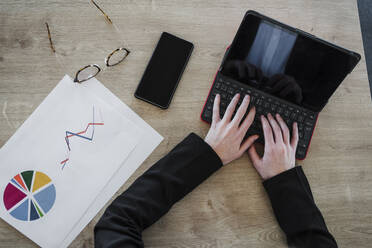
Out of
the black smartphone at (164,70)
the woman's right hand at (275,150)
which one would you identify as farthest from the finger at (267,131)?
the black smartphone at (164,70)

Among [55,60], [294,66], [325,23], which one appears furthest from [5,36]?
[325,23]

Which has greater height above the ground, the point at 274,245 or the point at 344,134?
the point at 344,134

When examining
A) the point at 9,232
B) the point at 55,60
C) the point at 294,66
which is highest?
the point at 294,66

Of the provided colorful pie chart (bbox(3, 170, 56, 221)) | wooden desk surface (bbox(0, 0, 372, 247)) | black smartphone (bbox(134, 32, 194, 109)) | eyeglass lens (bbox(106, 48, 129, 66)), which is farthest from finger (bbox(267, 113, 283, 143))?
colorful pie chart (bbox(3, 170, 56, 221))

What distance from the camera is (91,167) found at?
748mm

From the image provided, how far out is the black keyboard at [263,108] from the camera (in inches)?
29.9

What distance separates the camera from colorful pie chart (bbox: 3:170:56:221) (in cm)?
72

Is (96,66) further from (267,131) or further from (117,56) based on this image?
(267,131)

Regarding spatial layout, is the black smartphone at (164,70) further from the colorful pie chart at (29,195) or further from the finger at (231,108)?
the colorful pie chart at (29,195)

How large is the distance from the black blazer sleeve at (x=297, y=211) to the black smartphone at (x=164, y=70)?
1.22 ft

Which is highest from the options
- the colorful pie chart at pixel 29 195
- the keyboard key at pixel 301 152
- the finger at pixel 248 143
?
the keyboard key at pixel 301 152

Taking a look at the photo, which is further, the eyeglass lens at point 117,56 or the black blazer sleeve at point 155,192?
the eyeglass lens at point 117,56

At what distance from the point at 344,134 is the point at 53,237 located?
84cm

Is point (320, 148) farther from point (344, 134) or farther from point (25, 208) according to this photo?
point (25, 208)
